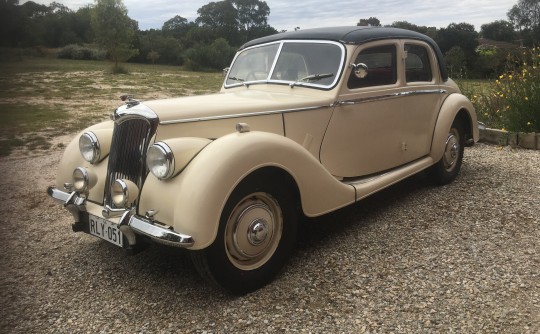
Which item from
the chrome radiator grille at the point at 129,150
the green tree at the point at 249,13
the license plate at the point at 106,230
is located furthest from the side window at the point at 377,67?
the license plate at the point at 106,230

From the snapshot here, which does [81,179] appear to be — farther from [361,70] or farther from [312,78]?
[361,70]

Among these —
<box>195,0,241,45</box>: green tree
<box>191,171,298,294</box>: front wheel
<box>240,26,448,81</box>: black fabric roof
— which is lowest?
<box>191,171,298,294</box>: front wheel

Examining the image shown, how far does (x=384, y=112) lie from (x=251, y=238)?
79.1 inches

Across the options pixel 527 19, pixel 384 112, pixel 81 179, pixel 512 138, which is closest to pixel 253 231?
pixel 81 179

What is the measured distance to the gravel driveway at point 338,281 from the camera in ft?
8.16

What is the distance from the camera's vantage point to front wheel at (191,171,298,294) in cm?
261

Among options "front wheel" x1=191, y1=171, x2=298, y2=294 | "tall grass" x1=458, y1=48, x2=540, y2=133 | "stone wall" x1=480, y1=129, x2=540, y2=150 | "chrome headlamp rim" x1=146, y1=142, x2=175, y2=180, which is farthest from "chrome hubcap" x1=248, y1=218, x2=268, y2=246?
"tall grass" x1=458, y1=48, x2=540, y2=133

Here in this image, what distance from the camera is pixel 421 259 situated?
126 inches

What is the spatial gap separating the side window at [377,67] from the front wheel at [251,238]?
4.64 ft

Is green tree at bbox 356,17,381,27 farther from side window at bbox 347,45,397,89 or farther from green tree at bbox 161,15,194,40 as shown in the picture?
green tree at bbox 161,15,194,40

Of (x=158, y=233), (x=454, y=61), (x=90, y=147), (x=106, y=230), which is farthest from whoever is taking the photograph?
(x=454, y=61)

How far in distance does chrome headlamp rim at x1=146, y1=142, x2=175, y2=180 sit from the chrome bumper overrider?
29 centimetres

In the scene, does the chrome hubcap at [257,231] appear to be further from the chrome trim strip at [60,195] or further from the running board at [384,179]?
the chrome trim strip at [60,195]

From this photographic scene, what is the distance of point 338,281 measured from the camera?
9.62 feet
